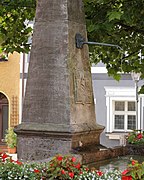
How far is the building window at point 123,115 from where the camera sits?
72.9 feet

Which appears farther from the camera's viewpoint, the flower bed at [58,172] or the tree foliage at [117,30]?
the tree foliage at [117,30]

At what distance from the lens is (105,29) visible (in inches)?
363

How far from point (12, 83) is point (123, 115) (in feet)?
14.8

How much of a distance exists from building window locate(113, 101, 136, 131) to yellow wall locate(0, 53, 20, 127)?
12.6 feet

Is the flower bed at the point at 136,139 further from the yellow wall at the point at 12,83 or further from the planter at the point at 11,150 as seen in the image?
the yellow wall at the point at 12,83

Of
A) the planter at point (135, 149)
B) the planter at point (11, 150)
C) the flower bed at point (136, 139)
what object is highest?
the flower bed at point (136, 139)

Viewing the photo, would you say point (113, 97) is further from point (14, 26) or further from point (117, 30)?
point (117, 30)

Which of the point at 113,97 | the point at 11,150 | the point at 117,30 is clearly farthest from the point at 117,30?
the point at 11,150

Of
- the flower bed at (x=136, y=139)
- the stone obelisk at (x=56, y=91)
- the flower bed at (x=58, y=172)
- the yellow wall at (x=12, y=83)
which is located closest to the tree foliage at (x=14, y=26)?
the flower bed at (x=136, y=139)

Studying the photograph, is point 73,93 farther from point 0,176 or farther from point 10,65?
point 10,65

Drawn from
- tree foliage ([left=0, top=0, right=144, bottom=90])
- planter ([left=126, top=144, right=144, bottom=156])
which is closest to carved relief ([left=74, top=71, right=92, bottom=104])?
planter ([left=126, top=144, right=144, bottom=156])

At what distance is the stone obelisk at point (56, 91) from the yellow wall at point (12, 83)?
16.4 meters

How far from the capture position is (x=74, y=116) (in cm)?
668

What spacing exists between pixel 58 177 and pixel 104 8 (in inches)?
198
